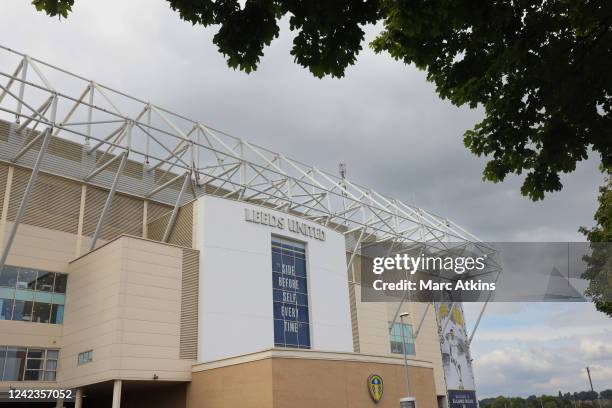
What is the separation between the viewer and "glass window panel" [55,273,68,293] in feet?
118

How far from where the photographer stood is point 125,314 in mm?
31891

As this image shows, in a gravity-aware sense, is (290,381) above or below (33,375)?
below

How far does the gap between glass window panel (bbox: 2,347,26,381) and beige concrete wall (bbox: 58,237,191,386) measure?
7.95 ft

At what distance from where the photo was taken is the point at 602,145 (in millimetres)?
8414

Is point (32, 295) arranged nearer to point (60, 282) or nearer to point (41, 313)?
point (41, 313)

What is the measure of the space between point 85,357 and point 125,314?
13.1 feet

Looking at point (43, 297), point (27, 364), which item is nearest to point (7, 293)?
point (43, 297)

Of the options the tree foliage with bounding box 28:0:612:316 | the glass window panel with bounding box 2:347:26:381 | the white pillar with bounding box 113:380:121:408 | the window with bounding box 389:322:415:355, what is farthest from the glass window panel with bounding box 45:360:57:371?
the window with bounding box 389:322:415:355

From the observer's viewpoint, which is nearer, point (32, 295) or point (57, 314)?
point (32, 295)

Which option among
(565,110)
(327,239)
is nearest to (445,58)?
(565,110)

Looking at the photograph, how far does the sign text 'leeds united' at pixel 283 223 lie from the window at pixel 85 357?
13.5m

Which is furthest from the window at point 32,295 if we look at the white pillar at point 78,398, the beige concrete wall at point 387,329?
the beige concrete wall at point 387,329

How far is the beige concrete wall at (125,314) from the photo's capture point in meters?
31.4

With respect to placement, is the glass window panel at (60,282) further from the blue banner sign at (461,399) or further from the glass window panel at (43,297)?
the blue banner sign at (461,399)
